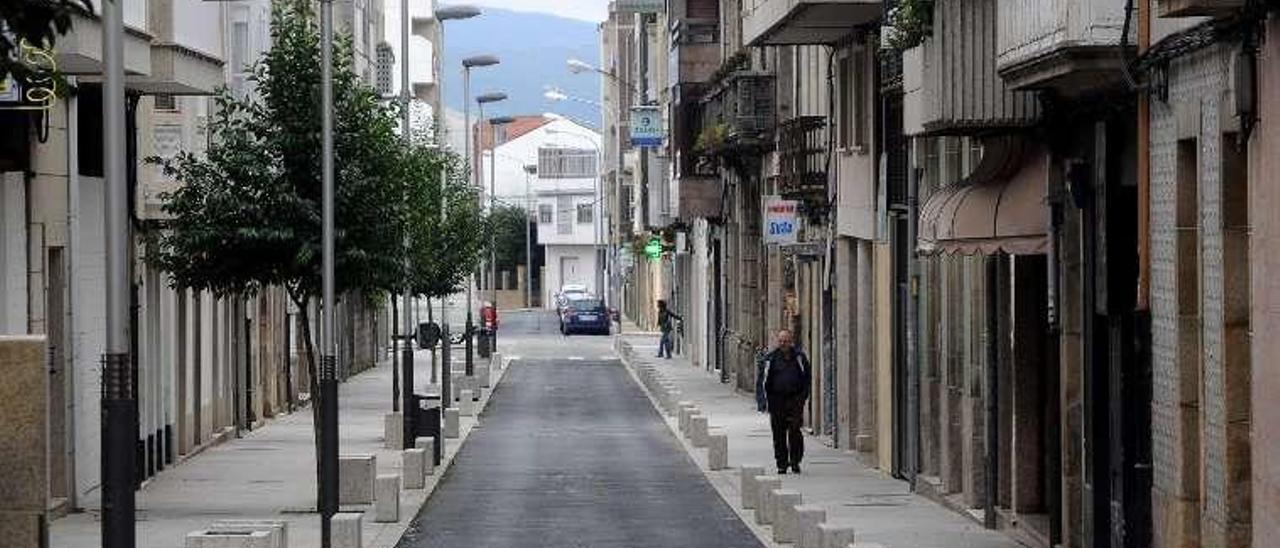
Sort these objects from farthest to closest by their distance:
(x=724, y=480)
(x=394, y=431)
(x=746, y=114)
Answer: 1. (x=746, y=114)
2. (x=394, y=431)
3. (x=724, y=480)

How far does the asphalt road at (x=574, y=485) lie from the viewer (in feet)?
90.6

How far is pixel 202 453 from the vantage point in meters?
41.2

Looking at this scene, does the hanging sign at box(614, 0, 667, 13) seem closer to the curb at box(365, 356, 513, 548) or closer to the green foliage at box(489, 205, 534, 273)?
the curb at box(365, 356, 513, 548)

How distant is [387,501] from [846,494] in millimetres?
5421

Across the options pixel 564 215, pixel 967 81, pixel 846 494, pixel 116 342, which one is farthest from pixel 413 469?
pixel 564 215

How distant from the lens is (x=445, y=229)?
56062mm

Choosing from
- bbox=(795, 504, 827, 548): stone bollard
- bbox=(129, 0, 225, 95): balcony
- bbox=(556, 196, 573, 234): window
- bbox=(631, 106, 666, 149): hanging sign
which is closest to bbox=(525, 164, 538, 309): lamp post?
bbox=(556, 196, 573, 234): window

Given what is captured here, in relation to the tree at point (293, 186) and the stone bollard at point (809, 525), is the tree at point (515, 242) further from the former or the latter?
the stone bollard at point (809, 525)

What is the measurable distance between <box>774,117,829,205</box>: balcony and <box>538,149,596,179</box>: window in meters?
115

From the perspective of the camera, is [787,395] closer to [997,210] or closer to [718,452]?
[718,452]

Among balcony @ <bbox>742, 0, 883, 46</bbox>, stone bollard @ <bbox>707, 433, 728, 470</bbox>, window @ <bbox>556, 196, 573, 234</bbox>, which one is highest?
balcony @ <bbox>742, 0, 883, 46</bbox>

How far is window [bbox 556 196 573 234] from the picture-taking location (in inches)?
6181

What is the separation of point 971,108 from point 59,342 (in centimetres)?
1091

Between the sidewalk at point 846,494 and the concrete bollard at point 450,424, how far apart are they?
3.38 metres
